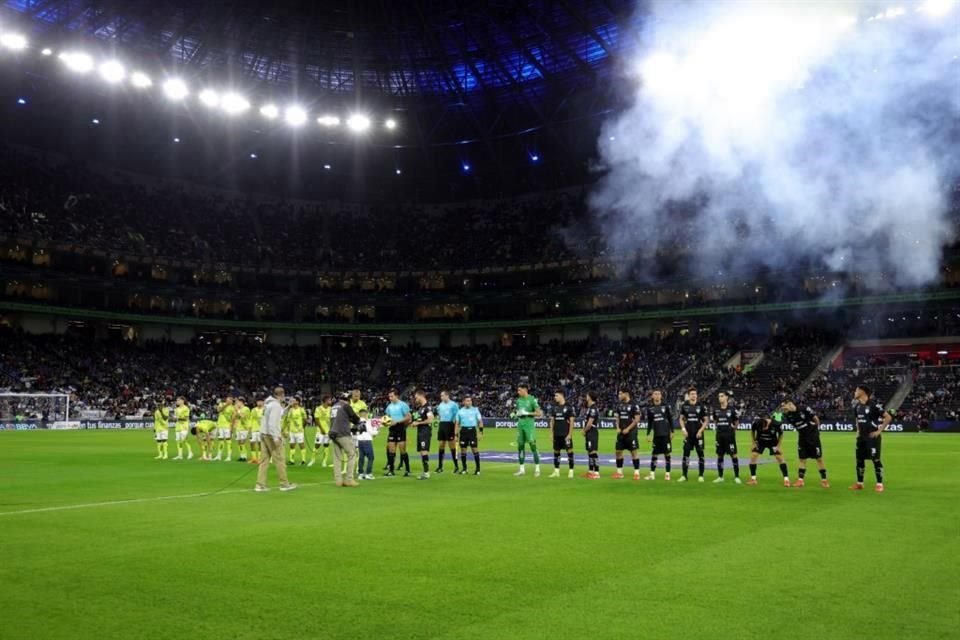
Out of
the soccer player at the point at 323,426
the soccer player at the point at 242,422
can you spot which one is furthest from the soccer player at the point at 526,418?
the soccer player at the point at 242,422

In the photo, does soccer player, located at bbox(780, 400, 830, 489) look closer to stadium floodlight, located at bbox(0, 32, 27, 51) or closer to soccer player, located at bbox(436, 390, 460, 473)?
soccer player, located at bbox(436, 390, 460, 473)

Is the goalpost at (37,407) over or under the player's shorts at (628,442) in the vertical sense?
over

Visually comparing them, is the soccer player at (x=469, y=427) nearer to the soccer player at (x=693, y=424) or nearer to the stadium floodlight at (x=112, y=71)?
the soccer player at (x=693, y=424)

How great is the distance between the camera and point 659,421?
64.0 ft

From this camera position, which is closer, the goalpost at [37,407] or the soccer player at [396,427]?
the soccer player at [396,427]

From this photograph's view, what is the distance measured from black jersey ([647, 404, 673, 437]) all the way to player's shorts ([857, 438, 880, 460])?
14.3 feet

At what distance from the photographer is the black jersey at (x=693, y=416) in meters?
19.1

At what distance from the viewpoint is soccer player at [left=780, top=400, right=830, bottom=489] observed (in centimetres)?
1742

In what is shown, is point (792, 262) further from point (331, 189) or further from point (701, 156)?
point (331, 189)

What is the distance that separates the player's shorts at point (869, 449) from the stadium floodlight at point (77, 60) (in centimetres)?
4808

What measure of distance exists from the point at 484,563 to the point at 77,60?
48.9m

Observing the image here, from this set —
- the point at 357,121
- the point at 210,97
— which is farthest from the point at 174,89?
the point at 357,121

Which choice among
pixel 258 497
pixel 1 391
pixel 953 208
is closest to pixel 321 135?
pixel 1 391

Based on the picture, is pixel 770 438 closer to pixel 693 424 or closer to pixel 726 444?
pixel 726 444
